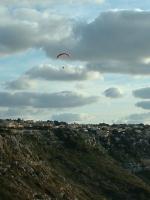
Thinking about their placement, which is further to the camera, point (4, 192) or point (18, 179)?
point (18, 179)

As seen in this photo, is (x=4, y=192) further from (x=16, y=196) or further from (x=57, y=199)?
(x=57, y=199)

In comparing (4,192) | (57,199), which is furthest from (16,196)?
(57,199)

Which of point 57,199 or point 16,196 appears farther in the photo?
point 57,199
